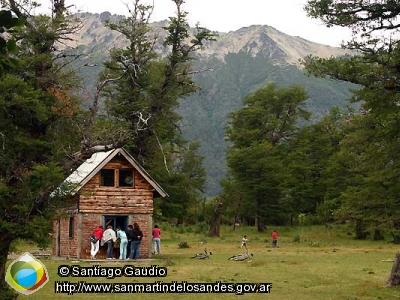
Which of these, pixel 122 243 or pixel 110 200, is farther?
pixel 110 200

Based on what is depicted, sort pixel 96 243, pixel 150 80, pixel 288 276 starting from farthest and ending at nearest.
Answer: pixel 150 80, pixel 96 243, pixel 288 276

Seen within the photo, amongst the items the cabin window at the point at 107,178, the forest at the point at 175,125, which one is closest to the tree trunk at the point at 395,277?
the forest at the point at 175,125

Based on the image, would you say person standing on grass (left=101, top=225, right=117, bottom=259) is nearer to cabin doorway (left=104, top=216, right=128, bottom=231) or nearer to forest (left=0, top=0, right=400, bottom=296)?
cabin doorway (left=104, top=216, right=128, bottom=231)

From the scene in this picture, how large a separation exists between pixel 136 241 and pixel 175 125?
10.7 metres

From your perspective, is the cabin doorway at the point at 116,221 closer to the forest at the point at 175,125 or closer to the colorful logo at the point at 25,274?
the forest at the point at 175,125

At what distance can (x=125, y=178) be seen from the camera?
31.8m

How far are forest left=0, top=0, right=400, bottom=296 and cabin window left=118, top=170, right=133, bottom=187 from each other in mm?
2123

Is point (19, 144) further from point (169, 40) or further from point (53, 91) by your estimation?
point (169, 40)

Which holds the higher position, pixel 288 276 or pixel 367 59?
pixel 367 59

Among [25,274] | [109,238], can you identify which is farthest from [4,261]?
[109,238]

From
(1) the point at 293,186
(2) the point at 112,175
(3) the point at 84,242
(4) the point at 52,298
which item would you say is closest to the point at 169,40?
(2) the point at 112,175

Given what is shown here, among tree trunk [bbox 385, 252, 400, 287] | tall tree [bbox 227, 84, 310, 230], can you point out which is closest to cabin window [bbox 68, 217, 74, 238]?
tree trunk [bbox 385, 252, 400, 287]

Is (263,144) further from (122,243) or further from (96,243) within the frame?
(122,243)

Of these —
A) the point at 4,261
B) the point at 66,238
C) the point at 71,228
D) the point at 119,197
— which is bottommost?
the point at 66,238
